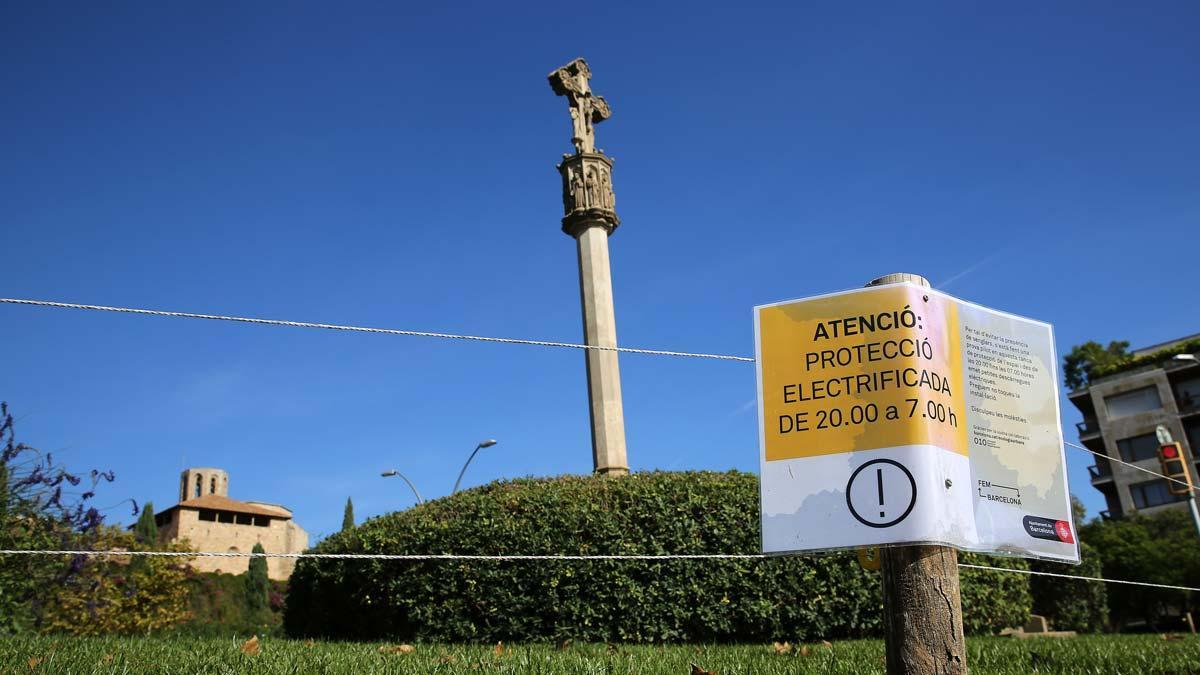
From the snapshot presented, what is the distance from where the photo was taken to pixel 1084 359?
2162 inches

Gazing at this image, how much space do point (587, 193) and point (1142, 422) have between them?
45647mm

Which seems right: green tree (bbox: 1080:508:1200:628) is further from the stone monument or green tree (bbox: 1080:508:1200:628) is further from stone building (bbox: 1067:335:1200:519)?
the stone monument

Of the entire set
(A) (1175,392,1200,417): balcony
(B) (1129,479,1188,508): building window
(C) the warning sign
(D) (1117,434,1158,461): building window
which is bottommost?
(C) the warning sign

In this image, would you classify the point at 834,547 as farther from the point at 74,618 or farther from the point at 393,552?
the point at 74,618

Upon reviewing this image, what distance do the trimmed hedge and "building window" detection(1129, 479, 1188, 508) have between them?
4717 cm

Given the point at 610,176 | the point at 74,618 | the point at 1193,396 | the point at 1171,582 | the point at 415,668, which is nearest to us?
the point at 415,668

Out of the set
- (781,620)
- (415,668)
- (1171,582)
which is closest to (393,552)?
(781,620)

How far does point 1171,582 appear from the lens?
1491 inches

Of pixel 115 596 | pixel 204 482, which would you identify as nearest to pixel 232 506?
pixel 204 482

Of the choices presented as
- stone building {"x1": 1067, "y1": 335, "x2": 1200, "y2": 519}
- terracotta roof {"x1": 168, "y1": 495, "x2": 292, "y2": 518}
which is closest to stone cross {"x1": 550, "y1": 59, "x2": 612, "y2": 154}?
stone building {"x1": 1067, "y1": 335, "x2": 1200, "y2": 519}

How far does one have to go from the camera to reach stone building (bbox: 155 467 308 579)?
69.8 meters

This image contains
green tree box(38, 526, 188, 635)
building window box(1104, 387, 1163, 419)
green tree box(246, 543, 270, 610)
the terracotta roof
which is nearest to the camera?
green tree box(38, 526, 188, 635)

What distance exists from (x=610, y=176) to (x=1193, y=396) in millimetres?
45628

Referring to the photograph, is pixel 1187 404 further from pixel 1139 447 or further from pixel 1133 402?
pixel 1139 447
